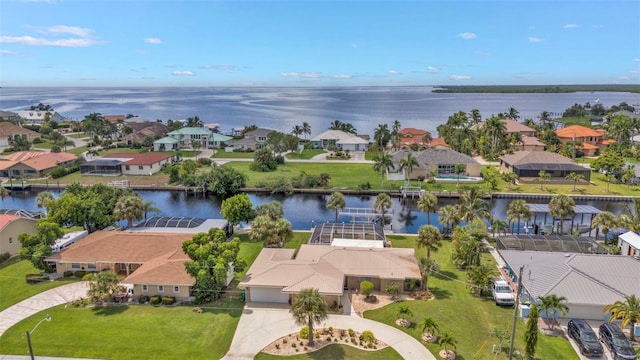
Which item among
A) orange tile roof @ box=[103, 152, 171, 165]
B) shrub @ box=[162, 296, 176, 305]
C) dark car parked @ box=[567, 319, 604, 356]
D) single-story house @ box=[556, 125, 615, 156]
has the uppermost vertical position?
single-story house @ box=[556, 125, 615, 156]

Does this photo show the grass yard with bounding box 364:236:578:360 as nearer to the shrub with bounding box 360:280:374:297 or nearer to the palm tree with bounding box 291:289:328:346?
the shrub with bounding box 360:280:374:297

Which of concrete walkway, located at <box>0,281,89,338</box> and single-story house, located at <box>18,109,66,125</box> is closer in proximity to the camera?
concrete walkway, located at <box>0,281,89,338</box>

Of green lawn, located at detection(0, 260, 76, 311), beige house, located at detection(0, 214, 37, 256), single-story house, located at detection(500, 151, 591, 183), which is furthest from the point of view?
single-story house, located at detection(500, 151, 591, 183)

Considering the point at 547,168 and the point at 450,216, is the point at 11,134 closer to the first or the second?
the point at 450,216

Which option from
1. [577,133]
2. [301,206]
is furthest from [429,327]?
[577,133]

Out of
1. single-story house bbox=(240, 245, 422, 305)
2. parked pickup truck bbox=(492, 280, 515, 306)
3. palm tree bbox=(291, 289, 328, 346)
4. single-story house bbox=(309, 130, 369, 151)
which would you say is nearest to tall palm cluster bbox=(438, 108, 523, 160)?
single-story house bbox=(309, 130, 369, 151)

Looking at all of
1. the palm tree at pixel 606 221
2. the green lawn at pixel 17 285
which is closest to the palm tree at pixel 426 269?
the palm tree at pixel 606 221

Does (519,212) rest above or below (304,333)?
above
